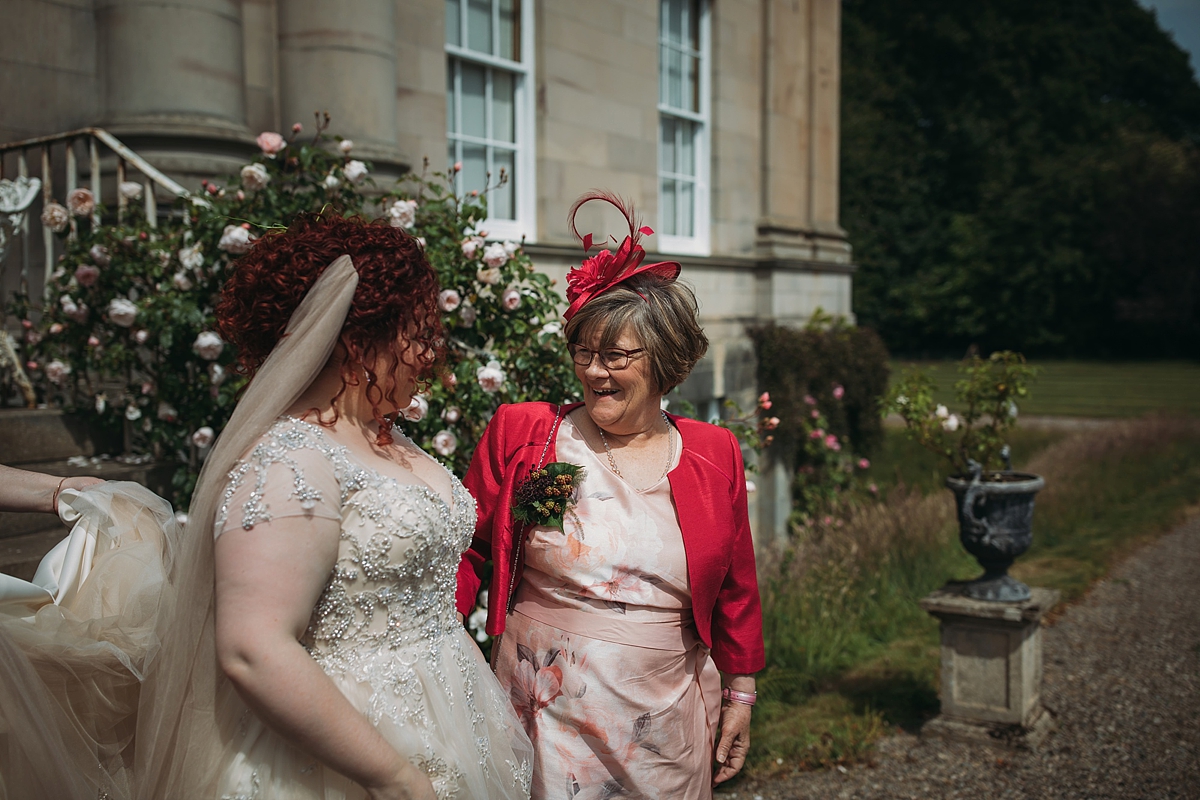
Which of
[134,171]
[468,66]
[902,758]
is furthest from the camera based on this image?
[468,66]

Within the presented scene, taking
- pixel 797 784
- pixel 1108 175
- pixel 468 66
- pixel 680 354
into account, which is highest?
pixel 1108 175

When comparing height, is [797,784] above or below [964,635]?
below

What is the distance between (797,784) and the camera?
4148 millimetres

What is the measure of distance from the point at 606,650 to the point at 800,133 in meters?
8.93

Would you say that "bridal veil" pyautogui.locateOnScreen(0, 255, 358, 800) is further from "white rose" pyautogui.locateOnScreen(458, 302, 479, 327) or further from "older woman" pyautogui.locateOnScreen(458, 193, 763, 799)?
"white rose" pyautogui.locateOnScreen(458, 302, 479, 327)

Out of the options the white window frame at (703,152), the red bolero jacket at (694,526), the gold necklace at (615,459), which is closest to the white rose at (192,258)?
the red bolero jacket at (694,526)

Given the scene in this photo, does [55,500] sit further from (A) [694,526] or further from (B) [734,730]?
(B) [734,730]

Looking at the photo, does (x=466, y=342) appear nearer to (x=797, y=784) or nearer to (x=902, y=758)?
(x=797, y=784)

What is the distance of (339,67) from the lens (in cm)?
499

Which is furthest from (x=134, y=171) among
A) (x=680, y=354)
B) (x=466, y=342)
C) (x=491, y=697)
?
(x=491, y=697)

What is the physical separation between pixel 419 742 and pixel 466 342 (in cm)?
241

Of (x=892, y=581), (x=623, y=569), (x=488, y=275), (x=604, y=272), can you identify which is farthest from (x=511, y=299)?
(x=892, y=581)

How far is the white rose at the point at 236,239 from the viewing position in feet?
11.2

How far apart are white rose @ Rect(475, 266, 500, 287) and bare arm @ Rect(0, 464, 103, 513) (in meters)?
2.13
